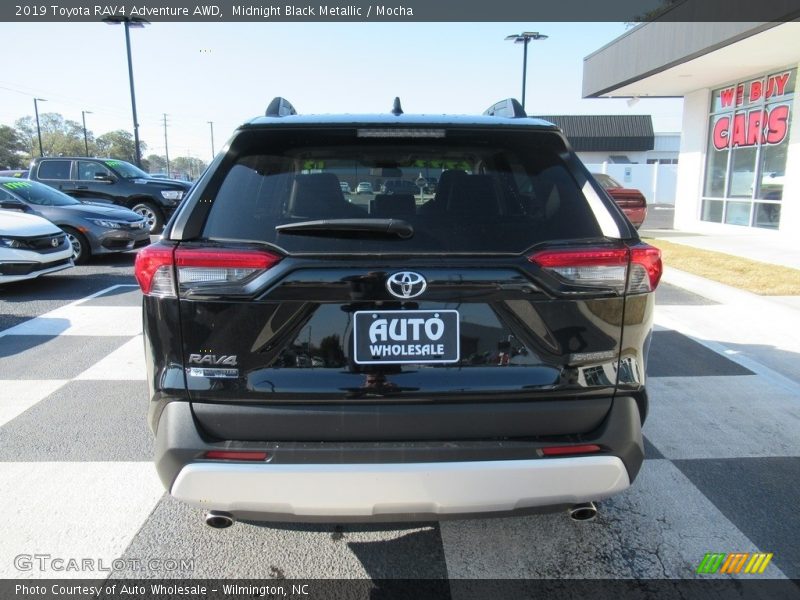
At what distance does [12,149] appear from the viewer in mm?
88938

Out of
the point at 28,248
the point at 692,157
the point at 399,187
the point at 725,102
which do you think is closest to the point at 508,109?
the point at 399,187

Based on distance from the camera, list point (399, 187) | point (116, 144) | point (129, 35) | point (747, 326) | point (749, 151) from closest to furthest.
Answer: point (399, 187) < point (747, 326) < point (749, 151) < point (129, 35) < point (116, 144)

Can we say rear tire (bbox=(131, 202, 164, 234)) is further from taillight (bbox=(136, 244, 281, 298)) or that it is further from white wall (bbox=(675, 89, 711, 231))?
white wall (bbox=(675, 89, 711, 231))

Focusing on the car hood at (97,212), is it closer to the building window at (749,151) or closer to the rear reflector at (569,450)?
the rear reflector at (569,450)

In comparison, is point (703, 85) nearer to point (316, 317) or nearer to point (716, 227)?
point (716, 227)

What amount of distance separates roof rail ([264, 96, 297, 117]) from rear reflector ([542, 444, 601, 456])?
1.78 meters

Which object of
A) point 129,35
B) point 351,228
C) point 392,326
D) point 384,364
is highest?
point 129,35

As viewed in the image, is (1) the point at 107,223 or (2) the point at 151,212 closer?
(1) the point at 107,223

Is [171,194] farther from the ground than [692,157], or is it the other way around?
[692,157]

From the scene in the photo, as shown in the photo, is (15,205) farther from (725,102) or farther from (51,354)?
(725,102)

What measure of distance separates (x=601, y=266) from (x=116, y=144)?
113 meters

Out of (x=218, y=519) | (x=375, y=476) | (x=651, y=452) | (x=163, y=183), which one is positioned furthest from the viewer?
(x=163, y=183)

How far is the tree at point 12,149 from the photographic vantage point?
8075cm

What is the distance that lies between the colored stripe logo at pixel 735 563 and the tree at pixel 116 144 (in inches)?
3876
